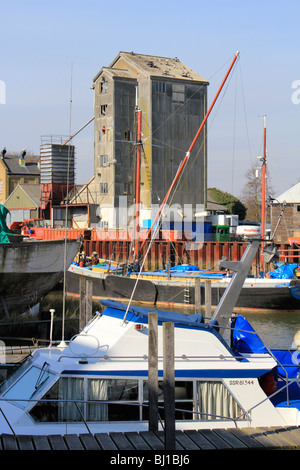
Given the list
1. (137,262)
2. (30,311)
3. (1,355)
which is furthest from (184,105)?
(1,355)

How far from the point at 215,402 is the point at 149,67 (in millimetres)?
50194

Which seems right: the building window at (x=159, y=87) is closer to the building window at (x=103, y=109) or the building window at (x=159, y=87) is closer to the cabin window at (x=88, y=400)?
the building window at (x=103, y=109)

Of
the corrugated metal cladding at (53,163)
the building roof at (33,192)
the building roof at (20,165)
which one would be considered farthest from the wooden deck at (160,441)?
the building roof at (20,165)

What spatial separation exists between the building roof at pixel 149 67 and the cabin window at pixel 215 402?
47883 mm

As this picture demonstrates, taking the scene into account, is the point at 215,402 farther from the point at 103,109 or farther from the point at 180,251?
the point at 103,109

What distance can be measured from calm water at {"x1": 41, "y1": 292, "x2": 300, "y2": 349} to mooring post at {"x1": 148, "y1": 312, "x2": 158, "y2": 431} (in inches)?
478

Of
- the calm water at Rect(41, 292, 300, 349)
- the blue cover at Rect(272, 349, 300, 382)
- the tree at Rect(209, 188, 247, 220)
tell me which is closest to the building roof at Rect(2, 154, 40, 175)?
the tree at Rect(209, 188, 247, 220)

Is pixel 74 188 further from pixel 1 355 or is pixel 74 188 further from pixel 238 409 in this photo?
pixel 238 409

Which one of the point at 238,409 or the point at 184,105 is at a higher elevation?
the point at 184,105

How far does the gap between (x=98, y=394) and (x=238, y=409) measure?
7.70 feet

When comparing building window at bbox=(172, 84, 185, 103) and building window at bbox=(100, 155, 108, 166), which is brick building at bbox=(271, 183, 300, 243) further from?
building window at bbox=(100, 155, 108, 166)

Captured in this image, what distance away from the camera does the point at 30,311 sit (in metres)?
23.1

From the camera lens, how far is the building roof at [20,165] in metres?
82.1
